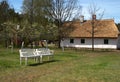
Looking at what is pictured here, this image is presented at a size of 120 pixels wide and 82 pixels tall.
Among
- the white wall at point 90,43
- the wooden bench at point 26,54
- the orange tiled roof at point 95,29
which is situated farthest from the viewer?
the orange tiled roof at point 95,29

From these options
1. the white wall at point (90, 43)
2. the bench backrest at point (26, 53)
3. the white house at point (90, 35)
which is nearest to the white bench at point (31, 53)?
the bench backrest at point (26, 53)

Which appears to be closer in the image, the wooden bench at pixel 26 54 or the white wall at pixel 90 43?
the wooden bench at pixel 26 54

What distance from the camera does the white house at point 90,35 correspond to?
58588mm

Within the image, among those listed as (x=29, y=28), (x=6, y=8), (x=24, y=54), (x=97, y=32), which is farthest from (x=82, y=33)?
(x=24, y=54)

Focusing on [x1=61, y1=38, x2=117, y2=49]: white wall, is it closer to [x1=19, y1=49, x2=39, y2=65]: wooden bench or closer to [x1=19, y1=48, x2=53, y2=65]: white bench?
[x1=19, y1=48, x2=53, y2=65]: white bench

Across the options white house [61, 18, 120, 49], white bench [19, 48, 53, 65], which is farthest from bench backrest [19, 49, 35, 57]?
white house [61, 18, 120, 49]

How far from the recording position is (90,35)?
60.3 meters

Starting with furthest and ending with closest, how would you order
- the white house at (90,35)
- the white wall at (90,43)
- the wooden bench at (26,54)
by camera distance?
the white house at (90,35), the white wall at (90,43), the wooden bench at (26,54)

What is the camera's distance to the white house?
192ft

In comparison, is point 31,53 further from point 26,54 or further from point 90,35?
point 90,35

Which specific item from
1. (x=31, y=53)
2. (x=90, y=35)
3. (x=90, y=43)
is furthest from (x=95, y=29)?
(x=31, y=53)

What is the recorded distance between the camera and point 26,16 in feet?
220

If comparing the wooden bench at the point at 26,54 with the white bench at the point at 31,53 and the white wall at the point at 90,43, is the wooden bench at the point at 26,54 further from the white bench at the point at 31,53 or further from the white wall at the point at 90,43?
the white wall at the point at 90,43

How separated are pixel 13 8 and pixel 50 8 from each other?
13505mm
